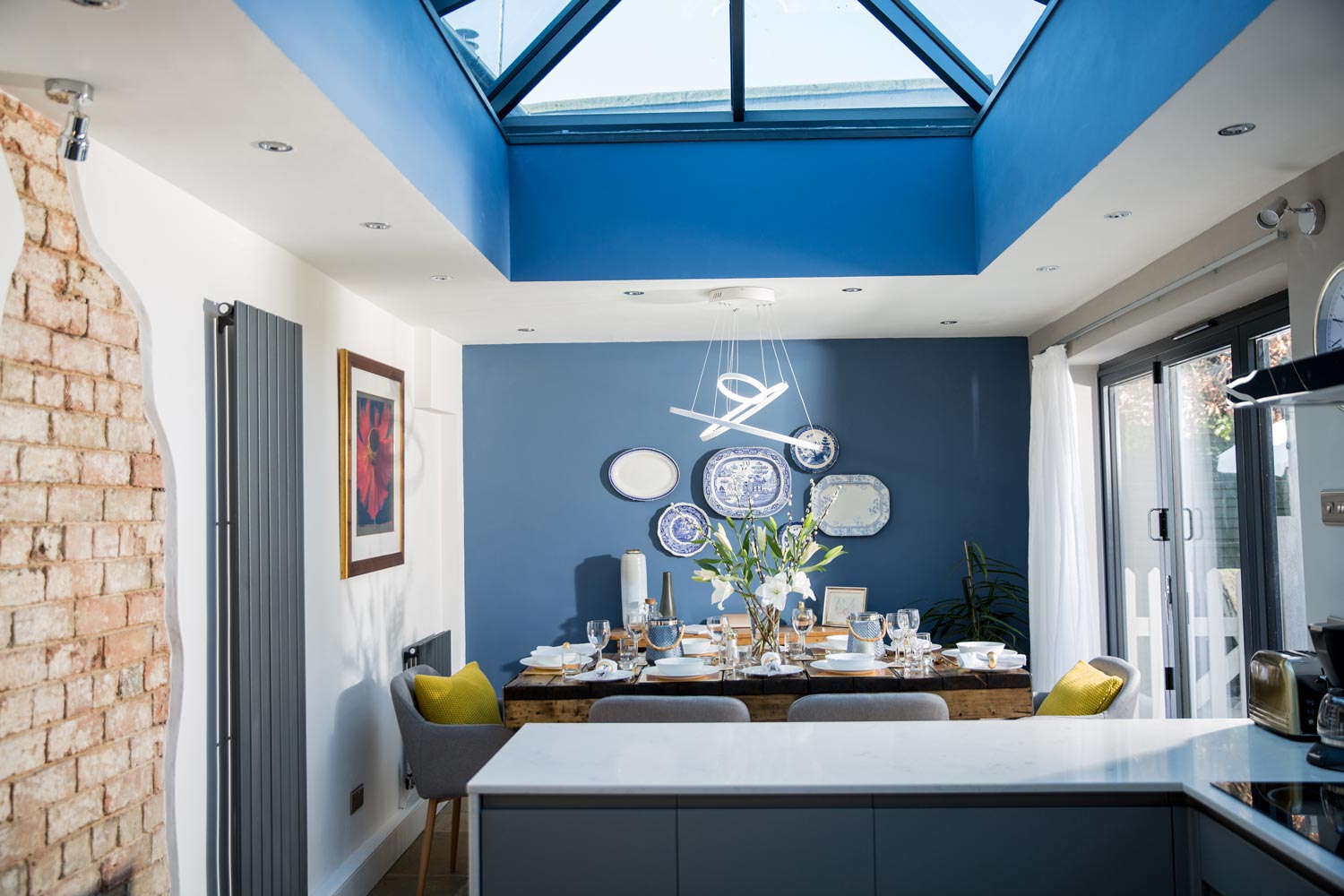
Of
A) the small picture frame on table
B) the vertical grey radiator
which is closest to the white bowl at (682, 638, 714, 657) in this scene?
the small picture frame on table

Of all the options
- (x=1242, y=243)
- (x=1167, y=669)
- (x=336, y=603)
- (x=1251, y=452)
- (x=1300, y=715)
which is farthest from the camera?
(x=1167, y=669)

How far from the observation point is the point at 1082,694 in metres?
3.33

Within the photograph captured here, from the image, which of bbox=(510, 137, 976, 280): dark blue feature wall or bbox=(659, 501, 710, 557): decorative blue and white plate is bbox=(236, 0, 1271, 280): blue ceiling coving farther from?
bbox=(659, 501, 710, 557): decorative blue and white plate

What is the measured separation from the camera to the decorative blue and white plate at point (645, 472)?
17.9 feet

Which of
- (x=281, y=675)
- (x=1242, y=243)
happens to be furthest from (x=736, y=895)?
(x=1242, y=243)

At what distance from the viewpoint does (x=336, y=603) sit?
3836 mm

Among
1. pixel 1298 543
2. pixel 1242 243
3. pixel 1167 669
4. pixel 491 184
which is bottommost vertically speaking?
pixel 1167 669

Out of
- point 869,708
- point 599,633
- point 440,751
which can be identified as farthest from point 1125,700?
point 440,751

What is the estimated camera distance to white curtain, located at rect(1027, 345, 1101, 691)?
4.76 m

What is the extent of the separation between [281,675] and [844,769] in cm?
196

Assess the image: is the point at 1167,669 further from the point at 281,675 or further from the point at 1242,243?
the point at 281,675

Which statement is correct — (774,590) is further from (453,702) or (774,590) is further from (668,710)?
(453,702)

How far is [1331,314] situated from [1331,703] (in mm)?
1053

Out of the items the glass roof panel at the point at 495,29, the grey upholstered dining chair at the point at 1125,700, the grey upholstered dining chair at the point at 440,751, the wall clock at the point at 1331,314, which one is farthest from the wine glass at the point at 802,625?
the glass roof panel at the point at 495,29
